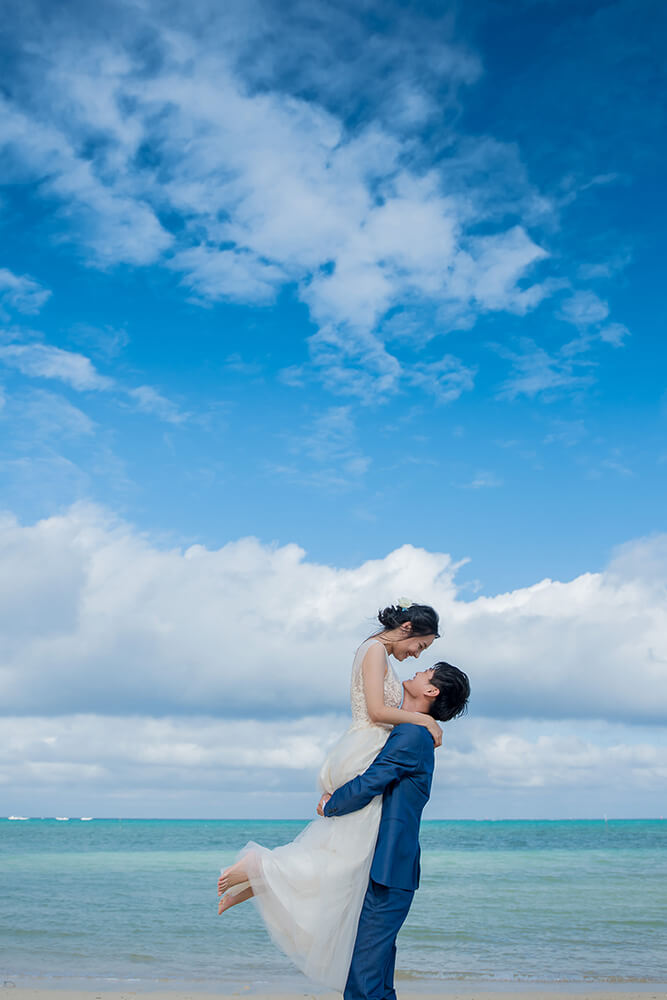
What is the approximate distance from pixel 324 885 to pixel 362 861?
→ 0.79ft

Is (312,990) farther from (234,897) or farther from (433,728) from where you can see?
(433,728)

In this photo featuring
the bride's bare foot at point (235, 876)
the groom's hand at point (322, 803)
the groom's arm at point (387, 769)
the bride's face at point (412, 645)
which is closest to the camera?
the groom's arm at point (387, 769)

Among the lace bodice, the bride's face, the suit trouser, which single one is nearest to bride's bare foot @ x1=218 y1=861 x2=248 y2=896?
the suit trouser

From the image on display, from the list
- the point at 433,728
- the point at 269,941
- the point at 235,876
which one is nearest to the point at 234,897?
the point at 235,876

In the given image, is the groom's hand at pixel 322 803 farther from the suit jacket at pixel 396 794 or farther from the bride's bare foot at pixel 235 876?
the bride's bare foot at pixel 235 876

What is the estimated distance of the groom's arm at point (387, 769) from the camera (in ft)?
15.4

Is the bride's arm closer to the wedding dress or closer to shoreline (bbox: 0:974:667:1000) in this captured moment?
the wedding dress

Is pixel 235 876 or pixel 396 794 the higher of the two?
pixel 396 794

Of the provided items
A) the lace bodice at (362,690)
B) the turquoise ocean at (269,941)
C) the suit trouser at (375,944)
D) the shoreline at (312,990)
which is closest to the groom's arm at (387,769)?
the lace bodice at (362,690)

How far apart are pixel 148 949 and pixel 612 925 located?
853cm

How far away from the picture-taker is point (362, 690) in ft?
16.9

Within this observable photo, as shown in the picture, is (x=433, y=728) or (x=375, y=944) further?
(x=433, y=728)

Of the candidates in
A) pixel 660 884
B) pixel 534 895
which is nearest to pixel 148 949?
pixel 534 895

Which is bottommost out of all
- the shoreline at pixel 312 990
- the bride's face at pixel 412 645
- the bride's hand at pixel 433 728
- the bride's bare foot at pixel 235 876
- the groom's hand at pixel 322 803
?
the shoreline at pixel 312 990
